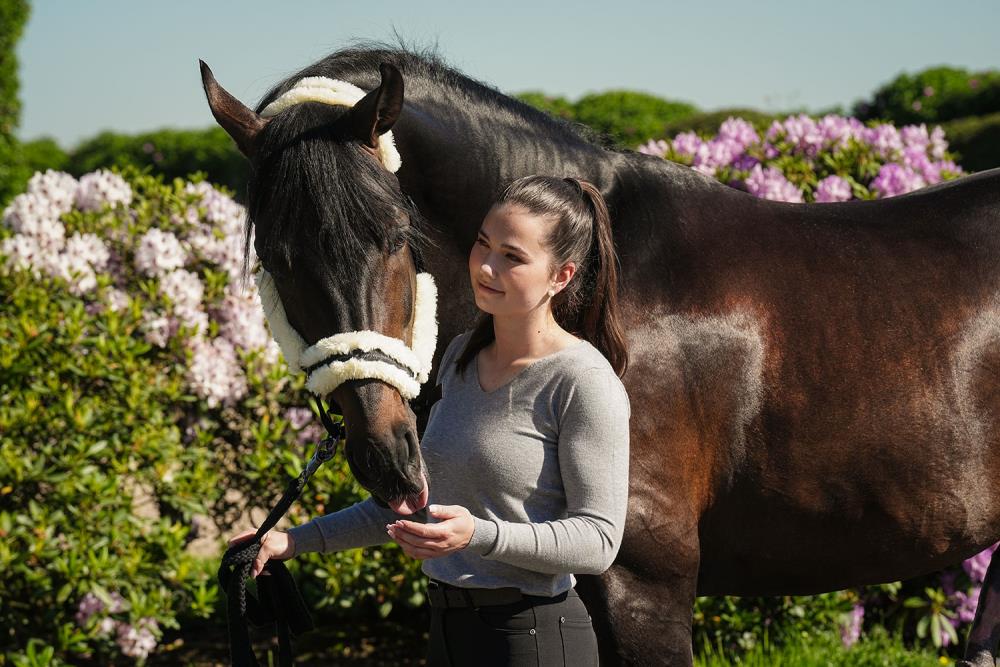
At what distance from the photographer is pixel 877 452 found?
2.42 meters

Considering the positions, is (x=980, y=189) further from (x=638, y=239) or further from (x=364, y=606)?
(x=364, y=606)

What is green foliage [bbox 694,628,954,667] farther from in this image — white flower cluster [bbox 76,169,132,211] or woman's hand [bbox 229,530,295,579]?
white flower cluster [bbox 76,169,132,211]

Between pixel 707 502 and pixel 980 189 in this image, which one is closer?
pixel 707 502

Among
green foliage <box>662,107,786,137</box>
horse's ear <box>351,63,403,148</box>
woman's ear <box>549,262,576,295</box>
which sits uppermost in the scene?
green foliage <box>662,107,786,137</box>

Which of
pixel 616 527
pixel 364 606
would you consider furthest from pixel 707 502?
pixel 364 606

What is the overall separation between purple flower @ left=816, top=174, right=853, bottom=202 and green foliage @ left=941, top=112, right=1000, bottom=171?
5.58 meters

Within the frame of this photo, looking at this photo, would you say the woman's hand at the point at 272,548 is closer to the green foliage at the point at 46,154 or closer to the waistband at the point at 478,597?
the waistband at the point at 478,597

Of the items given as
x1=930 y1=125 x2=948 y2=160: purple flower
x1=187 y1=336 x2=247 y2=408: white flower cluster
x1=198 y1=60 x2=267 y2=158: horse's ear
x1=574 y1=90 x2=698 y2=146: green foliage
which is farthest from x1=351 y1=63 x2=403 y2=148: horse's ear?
x1=574 y1=90 x2=698 y2=146: green foliage

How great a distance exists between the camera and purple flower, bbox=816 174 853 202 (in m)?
4.09

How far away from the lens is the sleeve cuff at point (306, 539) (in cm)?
189

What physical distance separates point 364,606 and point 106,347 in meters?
1.73

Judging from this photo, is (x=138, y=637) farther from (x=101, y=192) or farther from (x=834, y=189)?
(x=834, y=189)

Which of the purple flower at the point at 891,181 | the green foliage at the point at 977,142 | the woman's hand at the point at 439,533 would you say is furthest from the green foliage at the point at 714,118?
the woman's hand at the point at 439,533

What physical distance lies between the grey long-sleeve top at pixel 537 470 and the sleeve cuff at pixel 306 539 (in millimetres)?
222
